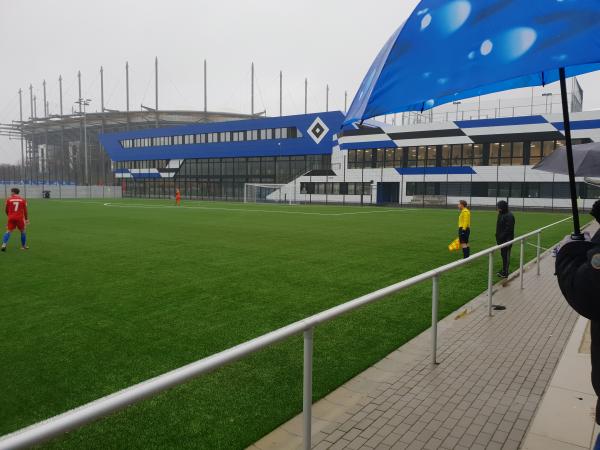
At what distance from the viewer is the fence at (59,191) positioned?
64.6 meters

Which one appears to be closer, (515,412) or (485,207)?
(515,412)

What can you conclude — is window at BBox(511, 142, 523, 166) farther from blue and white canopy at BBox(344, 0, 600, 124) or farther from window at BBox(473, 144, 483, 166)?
blue and white canopy at BBox(344, 0, 600, 124)

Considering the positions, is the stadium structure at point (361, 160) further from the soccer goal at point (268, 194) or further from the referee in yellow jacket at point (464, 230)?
the referee in yellow jacket at point (464, 230)

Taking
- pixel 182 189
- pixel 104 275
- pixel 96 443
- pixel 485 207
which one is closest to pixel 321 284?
pixel 104 275

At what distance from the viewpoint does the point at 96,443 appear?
133 inches

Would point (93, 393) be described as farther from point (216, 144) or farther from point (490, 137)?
point (216, 144)

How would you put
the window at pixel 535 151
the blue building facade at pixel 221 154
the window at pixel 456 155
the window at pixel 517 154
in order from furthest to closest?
the blue building facade at pixel 221 154 → the window at pixel 456 155 → the window at pixel 517 154 → the window at pixel 535 151

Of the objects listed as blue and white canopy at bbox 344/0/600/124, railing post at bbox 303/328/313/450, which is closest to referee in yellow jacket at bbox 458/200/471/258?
railing post at bbox 303/328/313/450

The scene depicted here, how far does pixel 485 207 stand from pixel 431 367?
42580 millimetres

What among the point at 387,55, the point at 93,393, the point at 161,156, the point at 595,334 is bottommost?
the point at 93,393

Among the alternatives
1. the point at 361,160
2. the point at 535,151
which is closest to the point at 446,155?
the point at 535,151

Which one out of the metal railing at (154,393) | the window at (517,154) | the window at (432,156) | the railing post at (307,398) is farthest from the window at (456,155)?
the railing post at (307,398)

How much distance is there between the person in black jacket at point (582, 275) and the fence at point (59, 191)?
238 feet

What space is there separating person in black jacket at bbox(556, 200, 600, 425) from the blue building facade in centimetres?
5116
